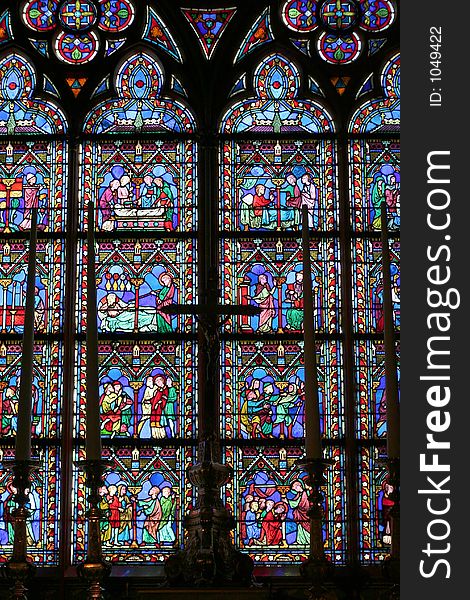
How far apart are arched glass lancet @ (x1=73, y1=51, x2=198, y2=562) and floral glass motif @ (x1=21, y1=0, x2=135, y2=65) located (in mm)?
300

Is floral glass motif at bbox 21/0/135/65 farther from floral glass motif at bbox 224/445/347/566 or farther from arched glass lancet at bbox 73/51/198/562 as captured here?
floral glass motif at bbox 224/445/347/566

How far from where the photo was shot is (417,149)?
6035 mm

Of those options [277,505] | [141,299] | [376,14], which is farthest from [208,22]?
[277,505]

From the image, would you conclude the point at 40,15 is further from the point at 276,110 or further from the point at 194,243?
the point at 194,243

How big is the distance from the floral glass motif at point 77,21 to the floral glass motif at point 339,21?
1331 millimetres

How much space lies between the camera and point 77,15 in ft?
33.9

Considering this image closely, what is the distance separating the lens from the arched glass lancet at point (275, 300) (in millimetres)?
9062

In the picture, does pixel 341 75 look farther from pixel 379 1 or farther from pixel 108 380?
pixel 108 380

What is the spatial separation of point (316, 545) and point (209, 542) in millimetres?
701

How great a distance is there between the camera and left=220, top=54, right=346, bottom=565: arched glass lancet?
9062 mm

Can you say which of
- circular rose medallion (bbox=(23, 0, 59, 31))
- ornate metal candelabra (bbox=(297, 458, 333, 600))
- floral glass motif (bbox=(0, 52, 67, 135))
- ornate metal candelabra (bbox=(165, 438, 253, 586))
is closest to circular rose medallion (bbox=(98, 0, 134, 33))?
circular rose medallion (bbox=(23, 0, 59, 31))

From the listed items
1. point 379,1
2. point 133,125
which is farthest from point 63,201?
point 379,1

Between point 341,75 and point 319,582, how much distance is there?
5016 mm

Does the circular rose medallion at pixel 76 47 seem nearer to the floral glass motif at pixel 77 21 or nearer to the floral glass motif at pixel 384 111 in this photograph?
the floral glass motif at pixel 77 21
